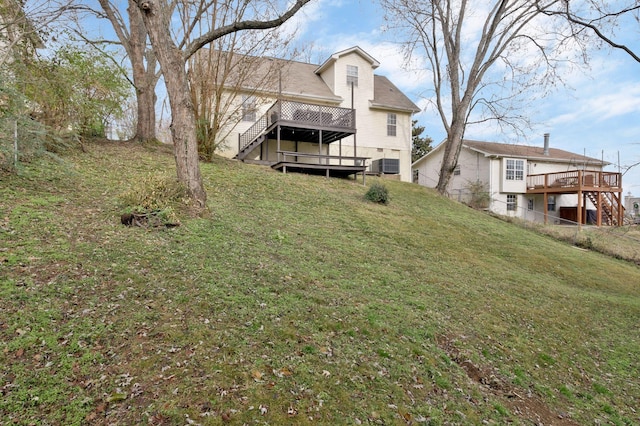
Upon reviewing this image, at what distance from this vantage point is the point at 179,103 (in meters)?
6.91

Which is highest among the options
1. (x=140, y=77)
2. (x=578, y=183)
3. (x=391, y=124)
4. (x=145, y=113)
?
(x=391, y=124)

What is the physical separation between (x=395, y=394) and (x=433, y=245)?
6628 mm

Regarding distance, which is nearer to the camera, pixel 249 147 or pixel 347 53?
pixel 249 147

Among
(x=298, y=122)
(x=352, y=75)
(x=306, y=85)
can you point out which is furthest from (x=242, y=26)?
(x=352, y=75)

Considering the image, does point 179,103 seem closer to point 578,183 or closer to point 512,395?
point 512,395

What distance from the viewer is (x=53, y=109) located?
916 centimetres

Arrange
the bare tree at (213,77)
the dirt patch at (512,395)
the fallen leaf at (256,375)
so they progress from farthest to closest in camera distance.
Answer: the bare tree at (213,77) < the dirt patch at (512,395) < the fallen leaf at (256,375)

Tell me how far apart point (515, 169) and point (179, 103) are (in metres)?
23.8

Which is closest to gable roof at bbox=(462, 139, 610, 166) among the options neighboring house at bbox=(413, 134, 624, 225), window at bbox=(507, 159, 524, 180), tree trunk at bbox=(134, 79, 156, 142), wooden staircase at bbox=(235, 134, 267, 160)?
neighboring house at bbox=(413, 134, 624, 225)

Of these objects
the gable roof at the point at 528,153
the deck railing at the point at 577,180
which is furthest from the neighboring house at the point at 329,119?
the deck railing at the point at 577,180

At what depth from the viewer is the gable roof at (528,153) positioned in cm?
2423

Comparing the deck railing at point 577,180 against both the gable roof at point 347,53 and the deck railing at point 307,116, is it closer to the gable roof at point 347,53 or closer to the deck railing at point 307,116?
the gable roof at point 347,53

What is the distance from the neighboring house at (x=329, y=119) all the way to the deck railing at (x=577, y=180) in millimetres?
9599

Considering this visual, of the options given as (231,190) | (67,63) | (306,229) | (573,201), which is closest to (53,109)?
(67,63)
